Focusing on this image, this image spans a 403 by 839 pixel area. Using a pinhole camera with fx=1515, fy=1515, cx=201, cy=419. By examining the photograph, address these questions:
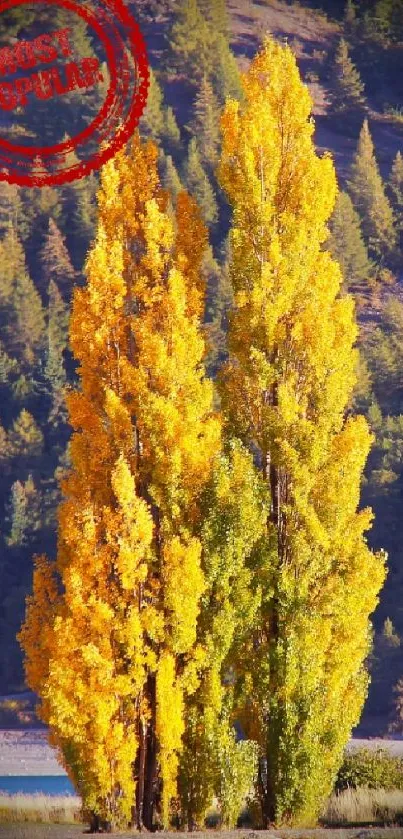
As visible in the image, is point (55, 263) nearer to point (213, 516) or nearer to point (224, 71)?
point (224, 71)

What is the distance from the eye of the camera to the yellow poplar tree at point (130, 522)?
66.3 ft

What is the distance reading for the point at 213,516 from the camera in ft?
68.4

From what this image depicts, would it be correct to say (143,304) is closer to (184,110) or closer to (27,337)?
(27,337)

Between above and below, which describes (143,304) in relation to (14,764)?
above

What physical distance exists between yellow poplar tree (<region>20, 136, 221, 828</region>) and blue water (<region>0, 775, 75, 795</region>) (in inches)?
1507

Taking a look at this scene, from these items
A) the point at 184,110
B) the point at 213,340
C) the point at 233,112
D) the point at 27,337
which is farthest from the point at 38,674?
the point at 184,110

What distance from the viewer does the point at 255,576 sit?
21.5m

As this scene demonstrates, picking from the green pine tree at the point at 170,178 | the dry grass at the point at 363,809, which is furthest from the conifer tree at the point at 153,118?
the dry grass at the point at 363,809

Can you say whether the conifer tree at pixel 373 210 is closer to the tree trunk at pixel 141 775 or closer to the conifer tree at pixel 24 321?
the conifer tree at pixel 24 321

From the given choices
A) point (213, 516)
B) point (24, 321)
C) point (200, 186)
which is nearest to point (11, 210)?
point (200, 186)

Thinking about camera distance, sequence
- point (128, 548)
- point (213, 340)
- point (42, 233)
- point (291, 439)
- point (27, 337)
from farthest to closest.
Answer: point (42, 233) < point (27, 337) < point (213, 340) < point (291, 439) < point (128, 548)

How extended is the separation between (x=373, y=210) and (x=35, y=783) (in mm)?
74682

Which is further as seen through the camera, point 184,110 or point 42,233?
point 184,110

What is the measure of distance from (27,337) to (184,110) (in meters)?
49.7
